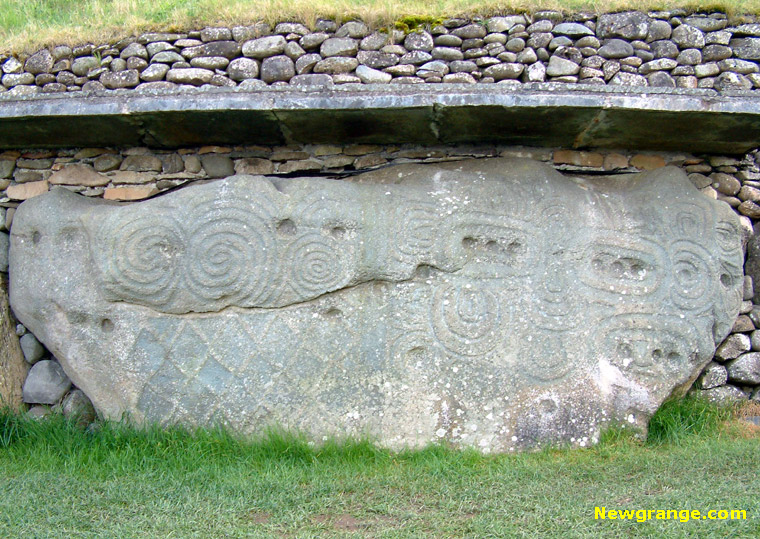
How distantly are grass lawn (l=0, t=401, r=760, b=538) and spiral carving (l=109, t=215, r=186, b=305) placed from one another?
80 centimetres

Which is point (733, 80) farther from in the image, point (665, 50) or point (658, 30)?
point (658, 30)

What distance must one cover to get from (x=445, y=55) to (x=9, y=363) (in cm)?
341

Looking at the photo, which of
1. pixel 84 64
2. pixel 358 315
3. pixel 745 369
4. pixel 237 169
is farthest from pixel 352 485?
pixel 84 64

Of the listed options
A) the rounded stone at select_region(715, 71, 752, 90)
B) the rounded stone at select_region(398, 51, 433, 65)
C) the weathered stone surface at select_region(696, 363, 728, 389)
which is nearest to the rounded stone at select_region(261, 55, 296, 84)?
the rounded stone at select_region(398, 51, 433, 65)

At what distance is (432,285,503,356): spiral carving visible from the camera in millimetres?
4332

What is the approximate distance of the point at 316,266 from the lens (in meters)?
4.33

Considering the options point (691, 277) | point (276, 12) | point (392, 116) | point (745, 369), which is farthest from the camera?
point (276, 12)

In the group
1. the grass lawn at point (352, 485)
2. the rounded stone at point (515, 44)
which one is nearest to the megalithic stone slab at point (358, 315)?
the grass lawn at point (352, 485)

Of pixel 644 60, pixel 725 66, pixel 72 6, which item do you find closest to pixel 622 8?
pixel 644 60

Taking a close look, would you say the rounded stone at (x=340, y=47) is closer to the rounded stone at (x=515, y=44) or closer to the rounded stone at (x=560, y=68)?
the rounded stone at (x=515, y=44)

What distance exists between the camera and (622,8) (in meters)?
5.14

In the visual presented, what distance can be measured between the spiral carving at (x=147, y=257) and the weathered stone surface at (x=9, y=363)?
0.94 meters

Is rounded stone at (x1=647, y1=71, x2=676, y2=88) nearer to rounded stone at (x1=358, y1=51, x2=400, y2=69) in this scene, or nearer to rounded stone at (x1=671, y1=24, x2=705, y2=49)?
rounded stone at (x1=671, y1=24, x2=705, y2=49)

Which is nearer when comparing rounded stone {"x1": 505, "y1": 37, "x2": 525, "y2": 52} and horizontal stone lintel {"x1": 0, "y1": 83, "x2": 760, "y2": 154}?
horizontal stone lintel {"x1": 0, "y1": 83, "x2": 760, "y2": 154}
